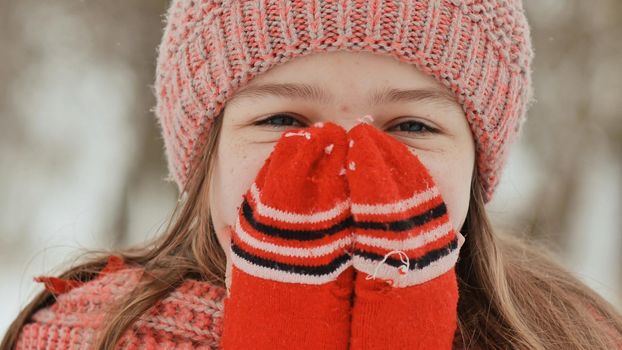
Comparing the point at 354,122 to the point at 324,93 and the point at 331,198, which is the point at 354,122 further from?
the point at 331,198

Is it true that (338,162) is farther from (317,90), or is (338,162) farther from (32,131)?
(32,131)

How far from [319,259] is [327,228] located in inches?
2.6

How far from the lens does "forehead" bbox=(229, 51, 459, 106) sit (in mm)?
1616

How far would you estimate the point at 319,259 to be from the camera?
1.43 metres

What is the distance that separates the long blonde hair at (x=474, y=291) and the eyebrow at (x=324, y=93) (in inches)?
7.1

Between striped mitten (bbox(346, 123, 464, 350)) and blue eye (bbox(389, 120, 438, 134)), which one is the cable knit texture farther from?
blue eye (bbox(389, 120, 438, 134))

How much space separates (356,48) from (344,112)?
0.51ft

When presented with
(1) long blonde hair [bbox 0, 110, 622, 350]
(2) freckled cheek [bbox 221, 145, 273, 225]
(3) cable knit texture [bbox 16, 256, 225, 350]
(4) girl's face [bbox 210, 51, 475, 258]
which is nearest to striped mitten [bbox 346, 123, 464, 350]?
(4) girl's face [bbox 210, 51, 475, 258]

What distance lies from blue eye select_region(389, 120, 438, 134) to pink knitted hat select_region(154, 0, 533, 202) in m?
→ 0.12

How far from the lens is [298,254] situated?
1.42 m

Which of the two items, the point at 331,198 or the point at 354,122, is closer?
the point at 331,198

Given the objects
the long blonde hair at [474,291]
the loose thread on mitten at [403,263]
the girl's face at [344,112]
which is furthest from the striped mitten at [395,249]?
the long blonde hair at [474,291]

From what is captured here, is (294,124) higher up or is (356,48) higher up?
(356,48)

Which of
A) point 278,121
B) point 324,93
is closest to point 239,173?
point 278,121
